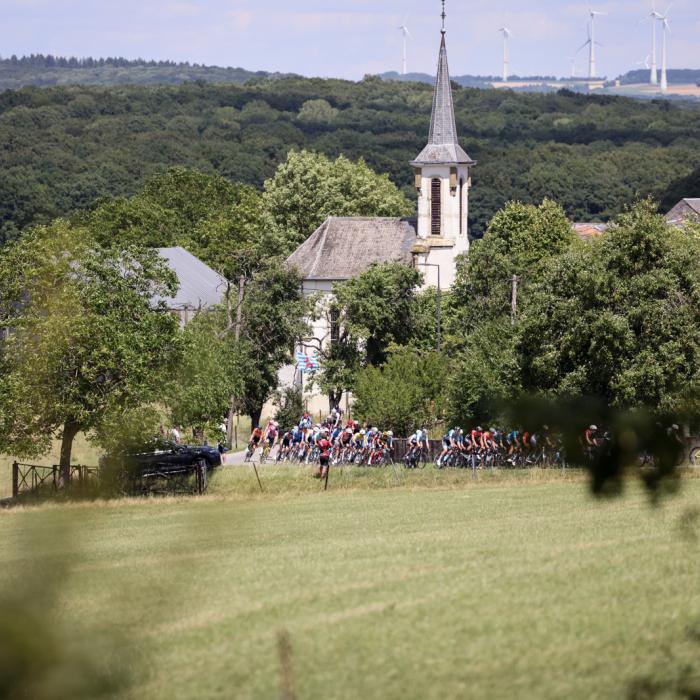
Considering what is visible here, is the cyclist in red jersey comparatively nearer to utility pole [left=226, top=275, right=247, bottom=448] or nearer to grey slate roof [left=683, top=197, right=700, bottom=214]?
utility pole [left=226, top=275, right=247, bottom=448]

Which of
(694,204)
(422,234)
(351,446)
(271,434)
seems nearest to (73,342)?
(351,446)

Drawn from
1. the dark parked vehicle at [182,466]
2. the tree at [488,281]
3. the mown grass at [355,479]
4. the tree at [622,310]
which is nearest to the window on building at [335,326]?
the tree at [488,281]

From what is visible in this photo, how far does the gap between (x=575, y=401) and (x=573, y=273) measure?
37078 mm

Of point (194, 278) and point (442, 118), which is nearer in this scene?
point (442, 118)

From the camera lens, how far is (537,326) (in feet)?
132

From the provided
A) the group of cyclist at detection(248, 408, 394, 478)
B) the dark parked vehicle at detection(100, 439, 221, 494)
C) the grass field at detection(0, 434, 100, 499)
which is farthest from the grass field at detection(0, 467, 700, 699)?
the grass field at detection(0, 434, 100, 499)

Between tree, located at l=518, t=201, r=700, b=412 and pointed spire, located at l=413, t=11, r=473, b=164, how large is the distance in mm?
37759

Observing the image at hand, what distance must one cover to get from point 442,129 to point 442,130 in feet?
0.20

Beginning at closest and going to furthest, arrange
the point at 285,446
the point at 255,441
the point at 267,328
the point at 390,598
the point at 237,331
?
the point at 390,598 < the point at 285,446 < the point at 255,441 < the point at 237,331 < the point at 267,328

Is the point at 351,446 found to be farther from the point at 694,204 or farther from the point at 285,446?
the point at 694,204

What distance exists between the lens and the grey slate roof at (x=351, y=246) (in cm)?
7488

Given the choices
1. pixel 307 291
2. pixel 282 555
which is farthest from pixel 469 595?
pixel 307 291

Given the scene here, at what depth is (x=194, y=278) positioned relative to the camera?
3236 inches

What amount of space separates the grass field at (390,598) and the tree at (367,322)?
36671 millimetres
